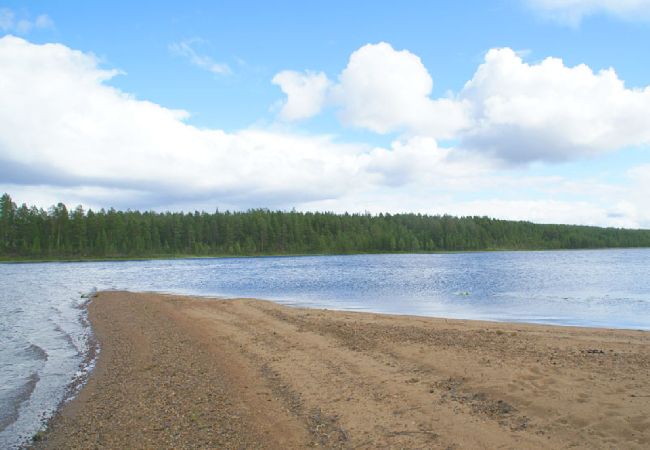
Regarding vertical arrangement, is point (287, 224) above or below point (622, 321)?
above

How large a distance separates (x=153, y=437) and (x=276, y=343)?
24.5 ft

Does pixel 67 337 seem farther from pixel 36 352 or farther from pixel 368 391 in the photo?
pixel 368 391

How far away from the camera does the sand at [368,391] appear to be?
26.6 feet

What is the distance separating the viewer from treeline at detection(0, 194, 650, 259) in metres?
132

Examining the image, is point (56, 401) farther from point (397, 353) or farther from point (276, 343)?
point (397, 353)

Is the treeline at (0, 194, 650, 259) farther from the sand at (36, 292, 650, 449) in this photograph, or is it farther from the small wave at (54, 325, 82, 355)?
the sand at (36, 292, 650, 449)

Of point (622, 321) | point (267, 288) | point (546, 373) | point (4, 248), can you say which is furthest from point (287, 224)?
point (546, 373)

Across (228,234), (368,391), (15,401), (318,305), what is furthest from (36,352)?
(228,234)

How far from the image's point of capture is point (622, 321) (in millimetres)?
22375

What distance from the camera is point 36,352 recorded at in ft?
57.2

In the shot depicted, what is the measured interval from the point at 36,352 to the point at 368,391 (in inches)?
528

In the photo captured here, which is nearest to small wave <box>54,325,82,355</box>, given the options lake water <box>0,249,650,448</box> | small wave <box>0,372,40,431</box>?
lake water <box>0,249,650,448</box>

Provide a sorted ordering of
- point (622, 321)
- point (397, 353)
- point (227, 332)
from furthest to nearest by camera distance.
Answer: point (622, 321)
point (227, 332)
point (397, 353)

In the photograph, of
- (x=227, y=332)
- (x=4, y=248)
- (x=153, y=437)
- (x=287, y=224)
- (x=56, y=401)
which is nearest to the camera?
(x=153, y=437)
